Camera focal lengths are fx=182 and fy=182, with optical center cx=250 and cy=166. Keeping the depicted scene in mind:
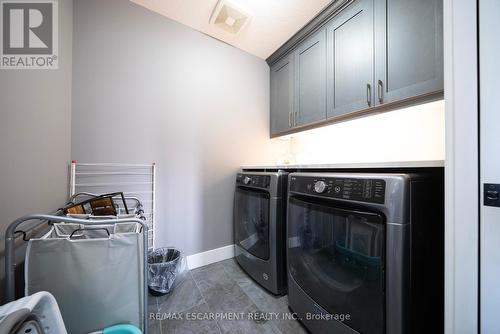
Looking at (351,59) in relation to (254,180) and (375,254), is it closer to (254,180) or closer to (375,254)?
(254,180)

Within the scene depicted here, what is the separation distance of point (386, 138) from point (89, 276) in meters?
1.97

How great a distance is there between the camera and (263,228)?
4.52ft

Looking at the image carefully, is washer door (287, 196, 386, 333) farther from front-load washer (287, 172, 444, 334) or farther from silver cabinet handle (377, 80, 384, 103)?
silver cabinet handle (377, 80, 384, 103)

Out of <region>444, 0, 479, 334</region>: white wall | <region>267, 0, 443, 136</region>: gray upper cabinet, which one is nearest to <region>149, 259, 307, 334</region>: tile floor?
<region>444, 0, 479, 334</region>: white wall

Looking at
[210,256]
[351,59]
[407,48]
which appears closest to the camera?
[407,48]

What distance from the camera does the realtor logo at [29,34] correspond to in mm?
934

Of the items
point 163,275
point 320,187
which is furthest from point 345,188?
point 163,275

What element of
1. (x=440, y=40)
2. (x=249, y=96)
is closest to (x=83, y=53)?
(x=249, y=96)

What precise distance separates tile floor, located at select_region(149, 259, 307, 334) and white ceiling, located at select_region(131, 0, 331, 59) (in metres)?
2.20

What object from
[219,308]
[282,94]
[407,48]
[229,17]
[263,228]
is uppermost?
[229,17]

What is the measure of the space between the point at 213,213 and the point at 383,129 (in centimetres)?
165

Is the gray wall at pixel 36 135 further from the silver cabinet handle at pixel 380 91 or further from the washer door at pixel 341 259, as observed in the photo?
the silver cabinet handle at pixel 380 91

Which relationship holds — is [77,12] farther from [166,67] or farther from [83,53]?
[166,67]

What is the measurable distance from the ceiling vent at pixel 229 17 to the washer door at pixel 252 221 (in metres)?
1.45
